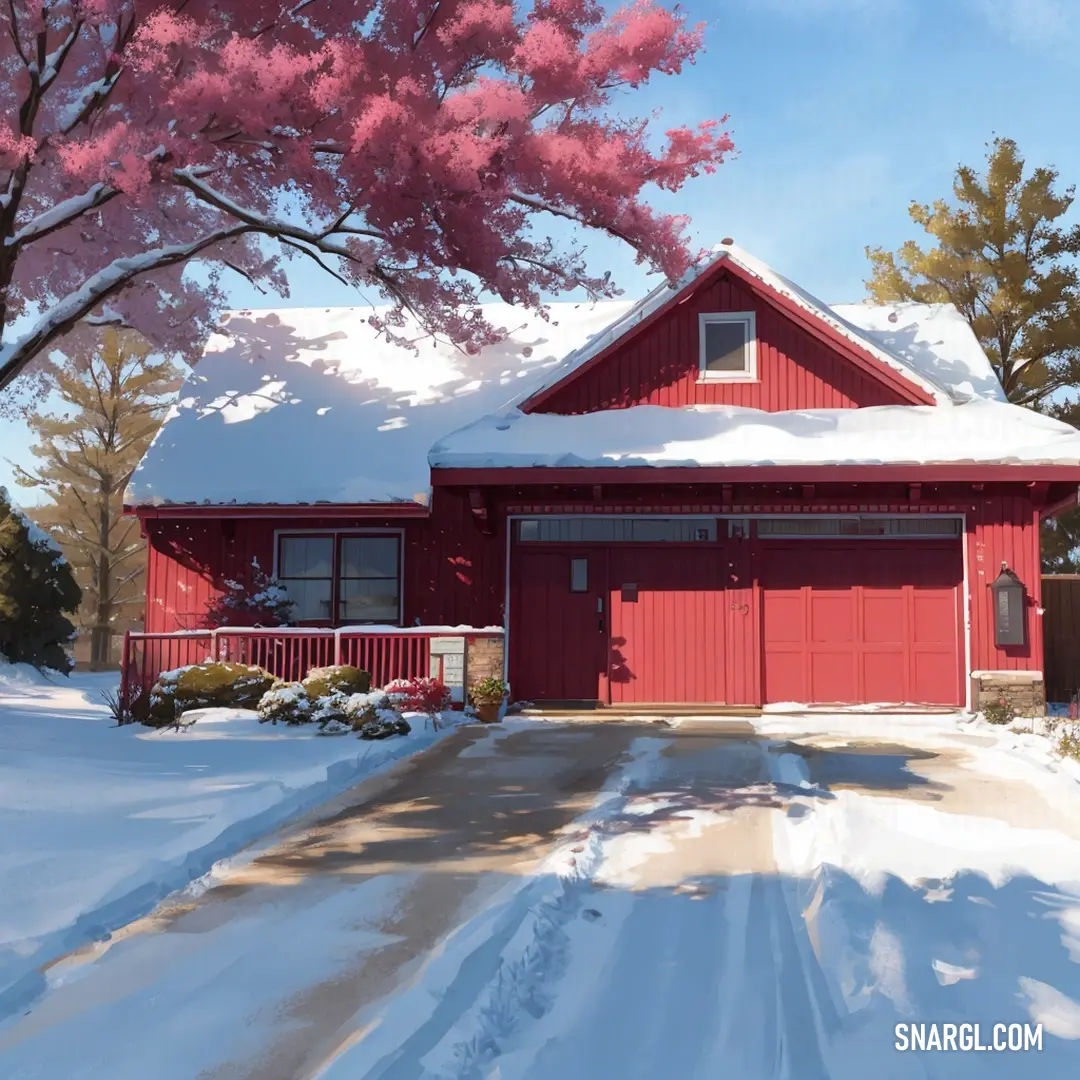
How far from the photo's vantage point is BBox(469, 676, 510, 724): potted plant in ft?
44.6

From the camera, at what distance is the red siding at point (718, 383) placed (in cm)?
1541

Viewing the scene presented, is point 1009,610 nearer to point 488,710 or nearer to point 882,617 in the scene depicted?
point 882,617

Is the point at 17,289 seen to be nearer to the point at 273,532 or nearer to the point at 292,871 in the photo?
the point at 273,532

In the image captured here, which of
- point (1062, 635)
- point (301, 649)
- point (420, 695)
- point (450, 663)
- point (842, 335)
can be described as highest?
point (842, 335)

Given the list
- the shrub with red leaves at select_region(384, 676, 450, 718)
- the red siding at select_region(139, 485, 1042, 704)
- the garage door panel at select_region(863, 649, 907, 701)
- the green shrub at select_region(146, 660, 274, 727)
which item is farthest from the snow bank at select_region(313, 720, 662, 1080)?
the garage door panel at select_region(863, 649, 907, 701)

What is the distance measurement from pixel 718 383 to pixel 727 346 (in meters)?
0.59

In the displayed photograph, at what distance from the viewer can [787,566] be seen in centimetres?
1503

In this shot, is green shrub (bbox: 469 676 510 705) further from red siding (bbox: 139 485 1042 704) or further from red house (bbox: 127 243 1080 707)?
red siding (bbox: 139 485 1042 704)

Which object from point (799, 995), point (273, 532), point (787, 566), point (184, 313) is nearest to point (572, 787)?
point (799, 995)

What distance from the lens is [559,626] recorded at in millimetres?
15250

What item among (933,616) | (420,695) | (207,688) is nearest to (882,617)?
(933,616)

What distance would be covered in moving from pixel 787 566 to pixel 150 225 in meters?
10.1

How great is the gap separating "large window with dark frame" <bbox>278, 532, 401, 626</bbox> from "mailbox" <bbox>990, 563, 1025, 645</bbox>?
328 inches

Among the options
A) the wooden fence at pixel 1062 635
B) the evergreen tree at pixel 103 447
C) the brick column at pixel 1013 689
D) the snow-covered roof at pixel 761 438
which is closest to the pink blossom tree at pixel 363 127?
the snow-covered roof at pixel 761 438
